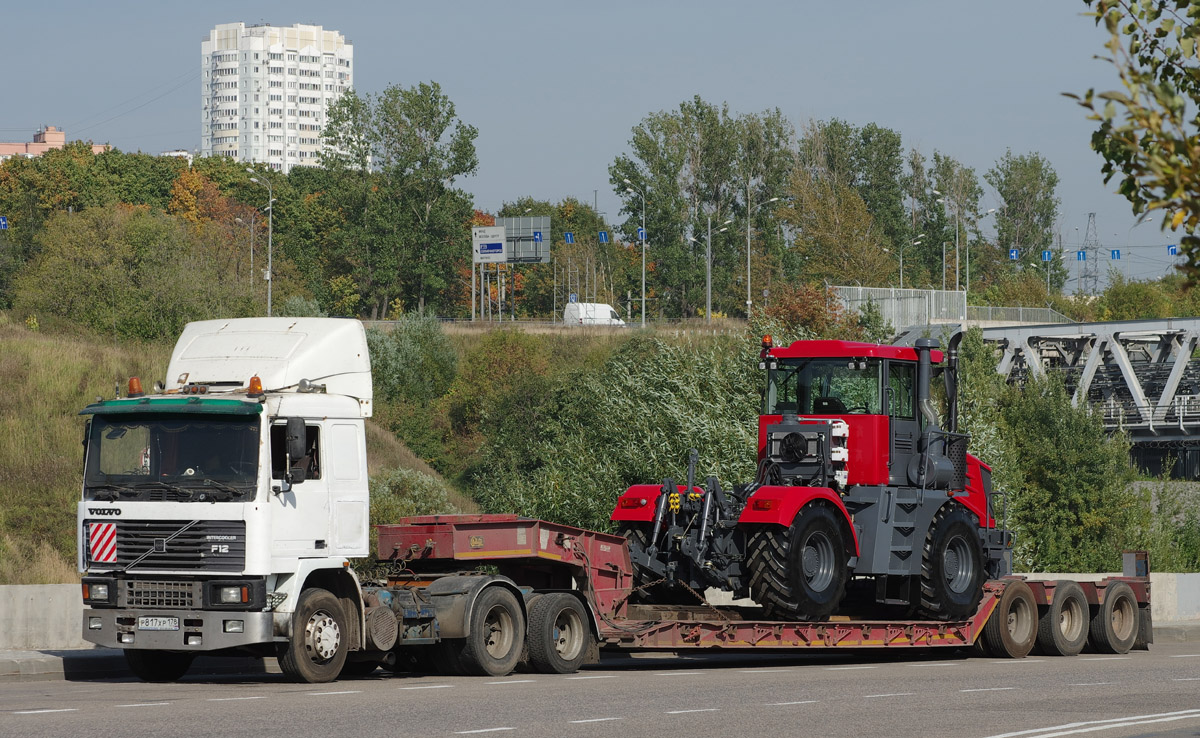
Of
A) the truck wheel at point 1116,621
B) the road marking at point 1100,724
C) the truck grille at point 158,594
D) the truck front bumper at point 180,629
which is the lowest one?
the truck wheel at point 1116,621

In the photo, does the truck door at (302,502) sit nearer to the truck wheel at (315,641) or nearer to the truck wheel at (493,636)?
the truck wheel at (315,641)

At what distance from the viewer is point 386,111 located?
10219 centimetres

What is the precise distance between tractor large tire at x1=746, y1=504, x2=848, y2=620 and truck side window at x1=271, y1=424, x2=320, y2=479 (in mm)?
5110

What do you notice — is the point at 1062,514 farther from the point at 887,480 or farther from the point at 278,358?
the point at 278,358

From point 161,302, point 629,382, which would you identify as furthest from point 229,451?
point 161,302

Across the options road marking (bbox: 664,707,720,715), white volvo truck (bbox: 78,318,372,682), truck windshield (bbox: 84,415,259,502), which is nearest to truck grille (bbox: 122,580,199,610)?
white volvo truck (bbox: 78,318,372,682)

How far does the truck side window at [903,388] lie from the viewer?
17.8 m

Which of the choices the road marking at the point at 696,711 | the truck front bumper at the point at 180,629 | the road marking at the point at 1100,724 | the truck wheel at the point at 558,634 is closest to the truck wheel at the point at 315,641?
the truck front bumper at the point at 180,629

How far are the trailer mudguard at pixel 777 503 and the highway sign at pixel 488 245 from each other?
279 ft

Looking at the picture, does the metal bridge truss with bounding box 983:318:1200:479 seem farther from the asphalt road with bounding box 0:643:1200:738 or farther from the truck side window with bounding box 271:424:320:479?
the truck side window with bounding box 271:424:320:479

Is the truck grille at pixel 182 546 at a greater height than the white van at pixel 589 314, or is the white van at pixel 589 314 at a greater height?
the white van at pixel 589 314

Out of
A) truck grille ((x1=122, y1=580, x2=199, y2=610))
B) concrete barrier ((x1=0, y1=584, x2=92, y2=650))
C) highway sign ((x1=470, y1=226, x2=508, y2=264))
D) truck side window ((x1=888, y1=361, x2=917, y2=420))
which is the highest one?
highway sign ((x1=470, y1=226, x2=508, y2=264))

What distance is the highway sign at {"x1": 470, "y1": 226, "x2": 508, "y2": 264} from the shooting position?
101 metres

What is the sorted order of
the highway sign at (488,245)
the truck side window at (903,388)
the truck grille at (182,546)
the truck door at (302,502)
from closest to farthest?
the truck grille at (182,546) < the truck door at (302,502) < the truck side window at (903,388) < the highway sign at (488,245)
